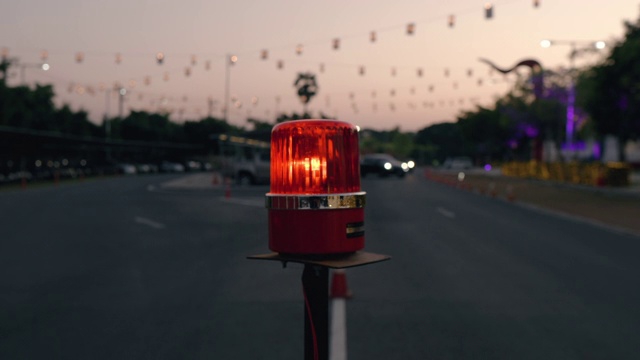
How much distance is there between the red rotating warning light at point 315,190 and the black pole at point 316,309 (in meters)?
0.12

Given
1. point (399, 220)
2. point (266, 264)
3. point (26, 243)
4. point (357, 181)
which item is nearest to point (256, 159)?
point (399, 220)

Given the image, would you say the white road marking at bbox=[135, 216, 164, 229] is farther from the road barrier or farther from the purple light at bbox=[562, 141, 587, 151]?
the purple light at bbox=[562, 141, 587, 151]

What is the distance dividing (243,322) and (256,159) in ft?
126

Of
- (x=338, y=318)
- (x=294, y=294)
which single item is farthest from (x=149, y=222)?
(x=338, y=318)

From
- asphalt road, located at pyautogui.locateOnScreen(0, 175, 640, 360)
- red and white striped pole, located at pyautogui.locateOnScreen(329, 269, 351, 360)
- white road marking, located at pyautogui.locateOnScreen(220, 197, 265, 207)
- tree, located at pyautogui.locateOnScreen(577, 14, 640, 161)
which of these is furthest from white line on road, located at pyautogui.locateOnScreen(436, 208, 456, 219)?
red and white striped pole, located at pyautogui.locateOnScreen(329, 269, 351, 360)

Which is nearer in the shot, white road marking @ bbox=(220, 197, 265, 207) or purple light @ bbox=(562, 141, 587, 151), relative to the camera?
white road marking @ bbox=(220, 197, 265, 207)

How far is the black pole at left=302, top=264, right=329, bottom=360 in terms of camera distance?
2.47m

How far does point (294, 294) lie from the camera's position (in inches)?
374

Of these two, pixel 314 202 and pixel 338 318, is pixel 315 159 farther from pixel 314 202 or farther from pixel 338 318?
pixel 338 318

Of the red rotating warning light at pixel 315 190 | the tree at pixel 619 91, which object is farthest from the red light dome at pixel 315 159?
the tree at pixel 619 91

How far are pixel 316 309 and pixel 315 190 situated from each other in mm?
375

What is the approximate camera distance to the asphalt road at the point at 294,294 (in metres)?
6.76

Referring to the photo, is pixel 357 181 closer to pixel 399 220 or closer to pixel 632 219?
pixel 399 220

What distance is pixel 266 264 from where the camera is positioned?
1211 centimetres
